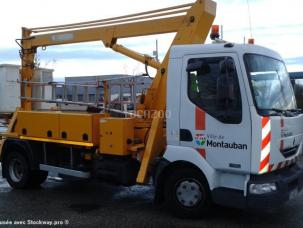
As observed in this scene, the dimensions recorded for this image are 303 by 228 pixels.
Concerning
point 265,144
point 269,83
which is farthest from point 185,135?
point 269,83

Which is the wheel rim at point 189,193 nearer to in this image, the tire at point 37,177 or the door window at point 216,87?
→ the door window at point 216,87

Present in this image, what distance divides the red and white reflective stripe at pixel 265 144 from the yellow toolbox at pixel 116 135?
221 centimetres

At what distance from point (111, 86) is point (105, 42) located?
1002mm

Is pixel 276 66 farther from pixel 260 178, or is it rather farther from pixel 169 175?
pixel 169 175

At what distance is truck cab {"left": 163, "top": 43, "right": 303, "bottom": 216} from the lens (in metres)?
5.39

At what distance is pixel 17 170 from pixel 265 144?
5407 mm

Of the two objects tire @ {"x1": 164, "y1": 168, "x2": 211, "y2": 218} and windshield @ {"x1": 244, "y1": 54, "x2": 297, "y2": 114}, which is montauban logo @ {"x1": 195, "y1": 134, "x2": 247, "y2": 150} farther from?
windshield @ {"x1": 244, "y1": 54, "x2": 297, "y2": 114}

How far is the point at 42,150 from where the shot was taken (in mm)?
8086

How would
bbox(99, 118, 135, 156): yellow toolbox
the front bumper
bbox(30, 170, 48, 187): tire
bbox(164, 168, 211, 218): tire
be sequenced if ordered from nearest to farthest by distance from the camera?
the front bumper → bbox(164, 168, 211, 218): tire → bbox(99, 118, 135, 156): yellow toolbox → bbox(30, 170, 48, 187): tire

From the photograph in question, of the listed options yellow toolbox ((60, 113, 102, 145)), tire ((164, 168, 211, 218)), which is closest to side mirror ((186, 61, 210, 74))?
tire ((164, 168, 211, 218))

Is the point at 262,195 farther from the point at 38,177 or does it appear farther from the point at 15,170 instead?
the point at 15,170

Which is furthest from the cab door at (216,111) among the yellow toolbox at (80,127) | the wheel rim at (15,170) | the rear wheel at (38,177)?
the wheel rim at (15,170)

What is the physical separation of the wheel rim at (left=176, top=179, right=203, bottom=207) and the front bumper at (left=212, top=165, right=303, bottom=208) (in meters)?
0.32

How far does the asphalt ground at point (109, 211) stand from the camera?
19.7 feet
